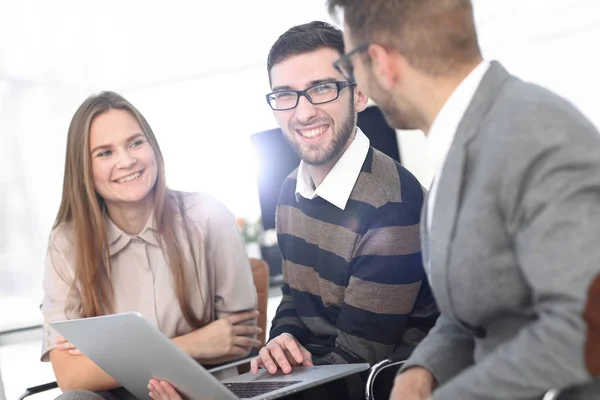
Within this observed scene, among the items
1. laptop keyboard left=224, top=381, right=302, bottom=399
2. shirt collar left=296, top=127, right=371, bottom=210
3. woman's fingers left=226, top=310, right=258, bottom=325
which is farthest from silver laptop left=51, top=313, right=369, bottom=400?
shirt collar left=296, top=127, right=371, bottom=210

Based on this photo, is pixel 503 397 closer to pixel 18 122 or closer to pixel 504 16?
pixel 18 122

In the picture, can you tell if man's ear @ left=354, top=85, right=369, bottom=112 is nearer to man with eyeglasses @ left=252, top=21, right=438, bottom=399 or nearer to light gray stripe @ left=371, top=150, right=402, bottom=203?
man with eyeglasses @ left=252, top=21, right=438, bottom=399

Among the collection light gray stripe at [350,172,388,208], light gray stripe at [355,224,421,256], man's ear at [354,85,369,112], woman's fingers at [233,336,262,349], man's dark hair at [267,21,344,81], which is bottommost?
woman's fingers at [233,336,262,349]

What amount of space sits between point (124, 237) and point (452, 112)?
1380mm

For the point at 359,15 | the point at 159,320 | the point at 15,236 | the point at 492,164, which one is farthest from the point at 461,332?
the point at 15,236

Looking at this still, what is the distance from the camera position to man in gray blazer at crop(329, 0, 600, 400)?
3.21 feet

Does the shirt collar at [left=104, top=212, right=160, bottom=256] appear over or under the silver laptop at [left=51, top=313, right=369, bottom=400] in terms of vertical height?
over

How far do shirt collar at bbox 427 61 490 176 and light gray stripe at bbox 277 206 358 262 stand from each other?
28.3 inches

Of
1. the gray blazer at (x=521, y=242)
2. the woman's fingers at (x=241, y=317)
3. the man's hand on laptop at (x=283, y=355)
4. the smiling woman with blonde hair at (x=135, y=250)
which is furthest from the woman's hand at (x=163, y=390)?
the gray blazer at (x=521, y=242)

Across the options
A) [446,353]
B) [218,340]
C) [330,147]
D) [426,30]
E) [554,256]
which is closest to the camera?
[554,256]

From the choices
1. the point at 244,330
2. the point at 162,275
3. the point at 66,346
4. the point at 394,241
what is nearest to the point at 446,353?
the point at 394,241

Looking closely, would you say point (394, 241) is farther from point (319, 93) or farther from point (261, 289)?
point (261, 289)

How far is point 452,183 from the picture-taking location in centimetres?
114

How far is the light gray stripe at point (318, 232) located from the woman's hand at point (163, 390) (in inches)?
21.8
